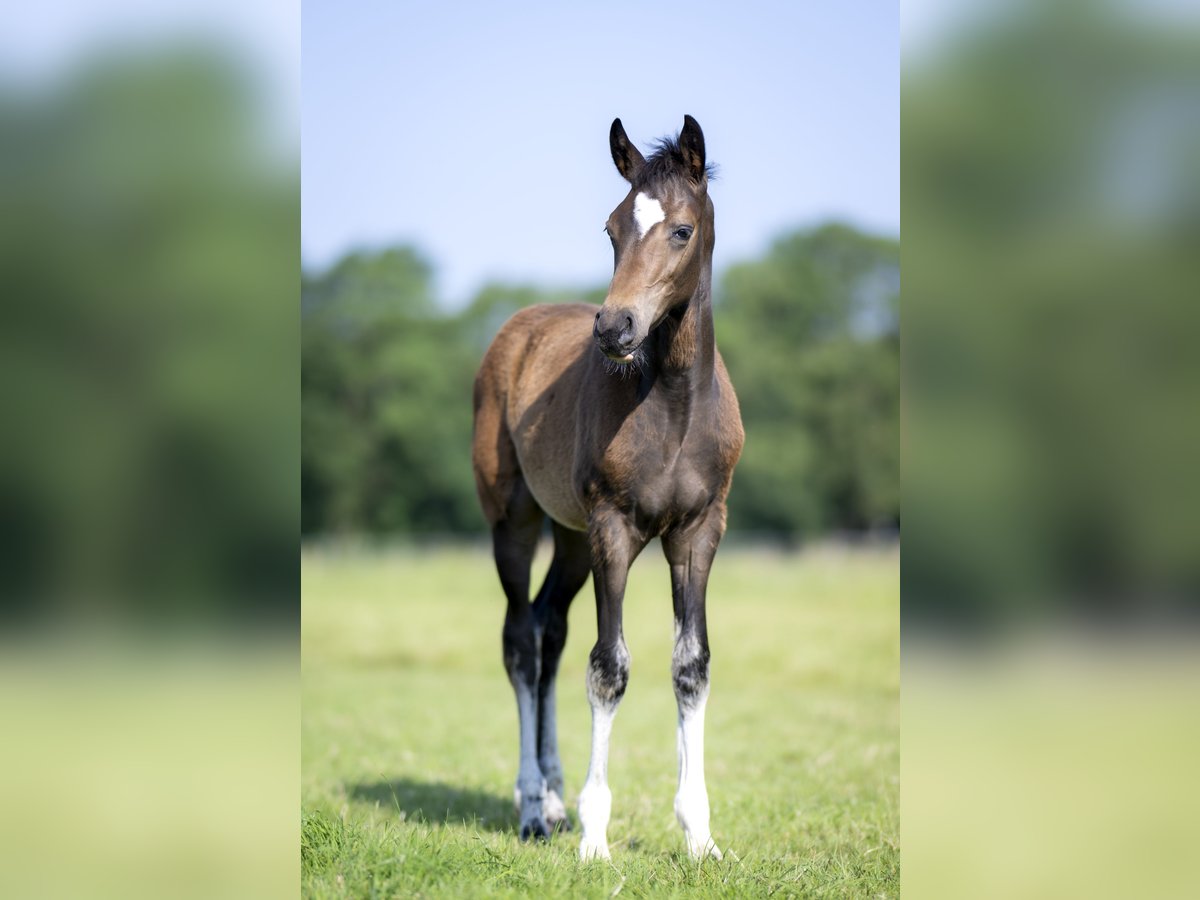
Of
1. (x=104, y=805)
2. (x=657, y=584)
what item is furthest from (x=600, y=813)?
(x=657, y=584)

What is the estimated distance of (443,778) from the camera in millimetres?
8062

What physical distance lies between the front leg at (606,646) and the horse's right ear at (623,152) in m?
1.68

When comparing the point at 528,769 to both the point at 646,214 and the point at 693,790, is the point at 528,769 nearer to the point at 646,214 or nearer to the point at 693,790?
the point at 693,790

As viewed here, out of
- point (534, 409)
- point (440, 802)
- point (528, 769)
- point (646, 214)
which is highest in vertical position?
point (646, 214)

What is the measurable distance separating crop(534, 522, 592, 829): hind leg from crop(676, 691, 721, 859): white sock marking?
164cm

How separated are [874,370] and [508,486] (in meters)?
45.5

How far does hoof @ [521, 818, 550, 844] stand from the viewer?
6152 mm

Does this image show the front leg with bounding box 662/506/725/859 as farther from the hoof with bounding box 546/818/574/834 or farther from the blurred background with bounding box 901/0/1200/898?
the blurred background with bounding box 901/0/1200/898

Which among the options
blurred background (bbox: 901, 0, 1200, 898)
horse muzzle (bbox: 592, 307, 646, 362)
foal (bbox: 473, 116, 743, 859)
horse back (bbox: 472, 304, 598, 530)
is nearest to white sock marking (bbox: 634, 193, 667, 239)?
foal (bbox: 473, 116, 743, 859)

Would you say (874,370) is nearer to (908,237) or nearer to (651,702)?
(651,702)

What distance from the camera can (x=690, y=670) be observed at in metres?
5.30

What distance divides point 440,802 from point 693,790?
2576mm

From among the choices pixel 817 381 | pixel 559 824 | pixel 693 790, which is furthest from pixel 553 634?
pixel 817 381

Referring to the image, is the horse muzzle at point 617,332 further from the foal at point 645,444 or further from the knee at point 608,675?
the knee at point 608,675
